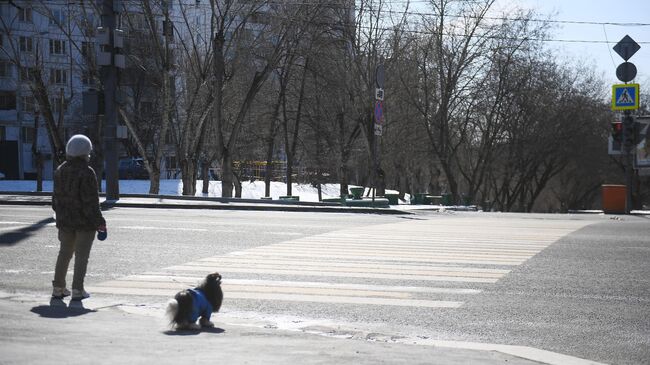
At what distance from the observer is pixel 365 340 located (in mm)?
6992

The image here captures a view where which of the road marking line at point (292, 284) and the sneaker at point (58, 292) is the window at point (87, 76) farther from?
the sneaker at point (58, 292)

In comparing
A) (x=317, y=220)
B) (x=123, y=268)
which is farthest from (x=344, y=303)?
(x=317, y=220)

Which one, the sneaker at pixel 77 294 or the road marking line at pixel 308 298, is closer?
the sneaker at pixel 77 294

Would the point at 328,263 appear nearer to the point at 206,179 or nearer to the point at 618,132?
the point at 618,132

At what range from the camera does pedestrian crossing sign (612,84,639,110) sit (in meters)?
28.2

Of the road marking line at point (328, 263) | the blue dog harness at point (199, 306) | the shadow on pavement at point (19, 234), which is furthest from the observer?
the shadow on pavement at point (19, 234)

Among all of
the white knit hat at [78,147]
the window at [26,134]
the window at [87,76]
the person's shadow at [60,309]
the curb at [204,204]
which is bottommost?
the person's shadow at [60,309]

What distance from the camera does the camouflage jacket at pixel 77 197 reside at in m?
8.51

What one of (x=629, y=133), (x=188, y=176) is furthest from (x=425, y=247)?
(x=188, y=176)

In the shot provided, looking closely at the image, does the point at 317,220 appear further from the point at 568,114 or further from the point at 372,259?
the point at 568,114

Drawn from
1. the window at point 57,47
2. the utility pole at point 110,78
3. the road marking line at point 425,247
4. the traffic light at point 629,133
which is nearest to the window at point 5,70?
the window at point 57,47

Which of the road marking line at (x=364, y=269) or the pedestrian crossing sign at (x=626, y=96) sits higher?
the pedestrian crossing sign at (x=626, y=96)

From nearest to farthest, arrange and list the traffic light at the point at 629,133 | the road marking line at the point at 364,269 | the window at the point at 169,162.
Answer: the road marking line at the point at 364,269 → the traffic light at the point at 629,133 → the window at the point at 169,162

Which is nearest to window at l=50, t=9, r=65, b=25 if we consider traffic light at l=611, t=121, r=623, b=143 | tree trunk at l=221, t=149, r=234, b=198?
tree trunk at l=221, t=149, r=234, b=198
